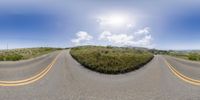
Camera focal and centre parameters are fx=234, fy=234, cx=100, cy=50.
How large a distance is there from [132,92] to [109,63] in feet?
34.8

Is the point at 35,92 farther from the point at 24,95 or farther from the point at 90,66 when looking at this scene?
the point at 90,66

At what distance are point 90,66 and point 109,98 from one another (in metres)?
10.6

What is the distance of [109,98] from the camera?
7.69 m

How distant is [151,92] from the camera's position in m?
8.82

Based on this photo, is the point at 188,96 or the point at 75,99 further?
the point at 188,96

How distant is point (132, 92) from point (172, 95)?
145cm

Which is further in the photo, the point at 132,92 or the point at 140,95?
the point at 132,92

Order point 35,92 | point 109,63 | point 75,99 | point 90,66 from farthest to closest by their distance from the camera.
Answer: point 109,63
point 90,66
point 35,92
point 75,99

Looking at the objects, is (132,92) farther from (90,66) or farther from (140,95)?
(90,66)

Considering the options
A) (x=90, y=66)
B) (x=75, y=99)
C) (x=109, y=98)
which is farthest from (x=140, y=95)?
(x=90, y=66)

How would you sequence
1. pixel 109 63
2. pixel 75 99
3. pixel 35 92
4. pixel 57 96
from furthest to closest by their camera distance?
1. pixel 109 63
2. pixel 35 92
3. pixel 57 96
4. pixel 75 99

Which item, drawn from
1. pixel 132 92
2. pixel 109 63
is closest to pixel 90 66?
pixel 109 63

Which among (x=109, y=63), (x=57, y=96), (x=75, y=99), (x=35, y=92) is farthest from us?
(x=109, y=63)

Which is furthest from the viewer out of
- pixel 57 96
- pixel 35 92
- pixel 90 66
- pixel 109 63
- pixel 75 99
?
pixel 109 63
